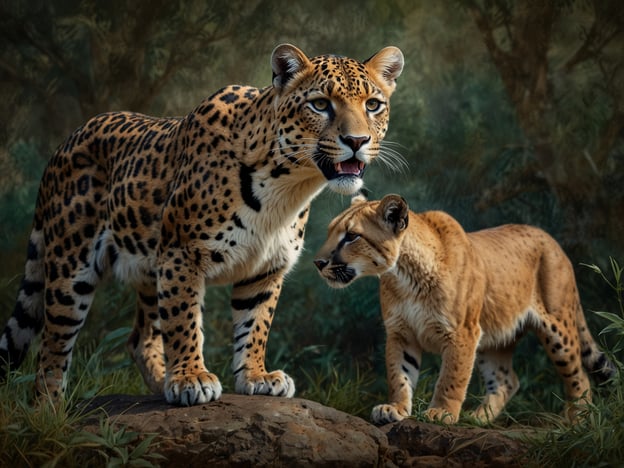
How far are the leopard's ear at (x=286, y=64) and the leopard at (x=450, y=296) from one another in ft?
4.05

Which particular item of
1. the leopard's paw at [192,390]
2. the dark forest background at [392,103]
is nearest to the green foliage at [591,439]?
the leopard's paw at [192,390]

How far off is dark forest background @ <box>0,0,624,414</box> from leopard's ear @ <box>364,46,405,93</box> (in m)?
3.41

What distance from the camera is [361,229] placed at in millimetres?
6602

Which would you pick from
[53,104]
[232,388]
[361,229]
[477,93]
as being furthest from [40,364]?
[477,93]

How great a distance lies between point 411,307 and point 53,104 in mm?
5135

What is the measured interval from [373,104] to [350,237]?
1.17 m

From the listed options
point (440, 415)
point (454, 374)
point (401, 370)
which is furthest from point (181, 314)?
point (454, 374)

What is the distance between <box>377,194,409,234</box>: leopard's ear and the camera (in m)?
6.54

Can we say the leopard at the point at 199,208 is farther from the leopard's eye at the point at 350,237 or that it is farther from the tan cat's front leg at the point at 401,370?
the tan cat's front leg at the point at 401,370

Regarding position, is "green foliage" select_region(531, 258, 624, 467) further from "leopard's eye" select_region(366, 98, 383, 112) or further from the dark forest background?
the dark forest background

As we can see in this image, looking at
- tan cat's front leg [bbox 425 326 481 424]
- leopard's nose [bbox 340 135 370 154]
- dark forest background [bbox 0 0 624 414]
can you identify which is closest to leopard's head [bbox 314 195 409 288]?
tan cat's front leg [bbox 425 326 481 424]

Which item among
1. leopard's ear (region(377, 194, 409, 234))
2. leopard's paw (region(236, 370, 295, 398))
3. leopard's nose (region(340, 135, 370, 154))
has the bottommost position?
leopard's paw (region(236, 370, 295, 398))

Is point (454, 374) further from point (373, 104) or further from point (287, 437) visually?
point (373, 104)

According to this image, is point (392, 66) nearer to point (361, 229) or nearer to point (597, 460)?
point (361, 229)
